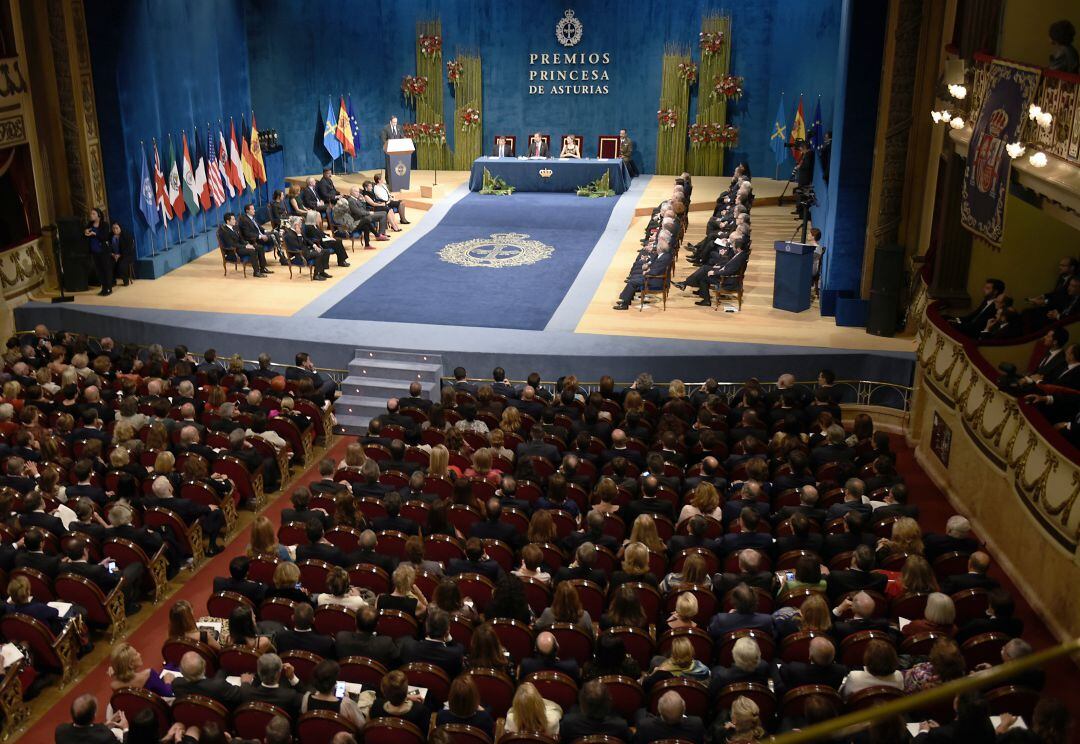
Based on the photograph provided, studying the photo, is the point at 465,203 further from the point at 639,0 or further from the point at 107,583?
the point at 107,583

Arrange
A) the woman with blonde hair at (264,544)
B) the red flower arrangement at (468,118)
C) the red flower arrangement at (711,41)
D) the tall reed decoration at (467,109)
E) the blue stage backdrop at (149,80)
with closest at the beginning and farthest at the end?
1. the woman with blonde hair at (264,544)
2. the blue stage backdrop at (149,80)
3. the red flower arrangement at (711,41)
4. the tall reed decoration at (467,109)
5. the red flower arrangement at (468,118)

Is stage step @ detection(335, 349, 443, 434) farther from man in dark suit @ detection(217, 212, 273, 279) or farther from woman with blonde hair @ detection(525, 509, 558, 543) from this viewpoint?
woman with blonde hair @ detection(525, 509, 558, 543)

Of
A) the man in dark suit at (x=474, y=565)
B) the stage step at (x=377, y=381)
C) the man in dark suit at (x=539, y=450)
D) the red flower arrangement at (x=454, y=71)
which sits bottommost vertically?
the stage step at (x=377, y=381)

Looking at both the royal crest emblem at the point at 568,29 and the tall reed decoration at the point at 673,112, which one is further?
the royal crest emblem at the point at 568,29

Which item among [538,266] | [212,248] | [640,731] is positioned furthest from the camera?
[212,248]

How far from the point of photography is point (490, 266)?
18.3m

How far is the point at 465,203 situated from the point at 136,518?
49.1 feet

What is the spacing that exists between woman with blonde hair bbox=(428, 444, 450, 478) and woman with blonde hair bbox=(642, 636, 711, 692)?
3816 mm

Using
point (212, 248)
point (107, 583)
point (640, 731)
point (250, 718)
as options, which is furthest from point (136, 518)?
point (212, 248)

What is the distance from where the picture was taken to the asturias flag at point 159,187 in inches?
696

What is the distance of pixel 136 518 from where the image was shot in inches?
358

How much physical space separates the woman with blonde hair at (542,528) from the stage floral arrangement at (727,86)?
18.9 m

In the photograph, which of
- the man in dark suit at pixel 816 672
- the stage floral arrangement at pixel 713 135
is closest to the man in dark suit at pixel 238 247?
the stage floral arrangement at pixel 713 135

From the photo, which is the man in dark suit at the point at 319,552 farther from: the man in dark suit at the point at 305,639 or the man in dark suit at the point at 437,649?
the man in dark suit at the point at 437,649
